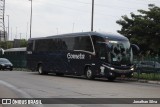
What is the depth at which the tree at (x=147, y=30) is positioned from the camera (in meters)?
46.9

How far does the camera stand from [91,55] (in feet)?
93.2

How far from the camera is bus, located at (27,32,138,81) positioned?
1078 inches

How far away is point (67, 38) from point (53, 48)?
2.69 meters

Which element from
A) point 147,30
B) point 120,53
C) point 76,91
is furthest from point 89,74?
point 147,30

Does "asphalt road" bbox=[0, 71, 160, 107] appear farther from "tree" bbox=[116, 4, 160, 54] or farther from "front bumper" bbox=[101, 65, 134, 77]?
"tree" bbox=[116, 4, 160, 54]

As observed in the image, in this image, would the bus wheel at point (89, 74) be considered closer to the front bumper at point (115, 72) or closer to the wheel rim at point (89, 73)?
the wheel rim at point (89, 73)

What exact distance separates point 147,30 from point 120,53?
2067cm

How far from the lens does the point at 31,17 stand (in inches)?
2719

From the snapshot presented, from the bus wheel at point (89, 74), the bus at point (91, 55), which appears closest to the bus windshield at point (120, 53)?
the bus at point (91, 55)

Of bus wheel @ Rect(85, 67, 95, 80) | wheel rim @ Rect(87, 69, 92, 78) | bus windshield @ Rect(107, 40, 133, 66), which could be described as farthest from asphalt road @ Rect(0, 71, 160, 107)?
wheel rim @ Rect(87, 69, 92, 78)

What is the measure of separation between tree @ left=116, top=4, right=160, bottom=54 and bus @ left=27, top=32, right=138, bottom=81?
52.3 feet

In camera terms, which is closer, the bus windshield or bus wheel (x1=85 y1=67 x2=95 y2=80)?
the bus windshield

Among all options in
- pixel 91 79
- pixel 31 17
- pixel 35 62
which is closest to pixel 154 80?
pixel 91 79

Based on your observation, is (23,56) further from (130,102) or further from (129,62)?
(130,102)
